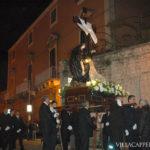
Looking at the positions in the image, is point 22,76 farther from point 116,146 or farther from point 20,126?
point 116,146

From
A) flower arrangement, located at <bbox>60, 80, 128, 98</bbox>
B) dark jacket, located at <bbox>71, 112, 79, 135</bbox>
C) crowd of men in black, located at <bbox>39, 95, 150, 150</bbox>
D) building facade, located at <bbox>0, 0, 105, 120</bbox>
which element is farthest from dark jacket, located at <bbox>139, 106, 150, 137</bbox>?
building facade, located at <bbox>0, 0, 105, 120</bbox>

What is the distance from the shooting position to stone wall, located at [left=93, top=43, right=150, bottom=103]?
10906mm

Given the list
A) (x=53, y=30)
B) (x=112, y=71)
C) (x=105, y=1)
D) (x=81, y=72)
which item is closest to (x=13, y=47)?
(x=53, y=30)

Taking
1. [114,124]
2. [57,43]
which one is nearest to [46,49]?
[57,43]

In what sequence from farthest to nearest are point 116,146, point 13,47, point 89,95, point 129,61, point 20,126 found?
point 13,47, point 129,61, point 20,126, point 89,95, point 116,146

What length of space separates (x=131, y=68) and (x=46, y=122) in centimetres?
596

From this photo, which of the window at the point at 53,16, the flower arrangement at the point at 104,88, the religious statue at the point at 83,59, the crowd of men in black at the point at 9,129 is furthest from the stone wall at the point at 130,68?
the window at the point at 53,16

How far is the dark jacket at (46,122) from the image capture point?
6.77m

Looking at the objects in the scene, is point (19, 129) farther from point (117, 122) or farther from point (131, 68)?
point (131, 68)

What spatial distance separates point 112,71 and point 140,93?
73.8 inches

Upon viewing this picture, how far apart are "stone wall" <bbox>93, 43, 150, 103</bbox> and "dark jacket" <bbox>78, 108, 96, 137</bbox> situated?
4.47 meters

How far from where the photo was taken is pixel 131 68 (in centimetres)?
1144

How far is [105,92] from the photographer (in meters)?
7.89

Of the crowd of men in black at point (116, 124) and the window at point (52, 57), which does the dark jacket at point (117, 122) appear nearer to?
the crowd of men in black at point (116, 124)
